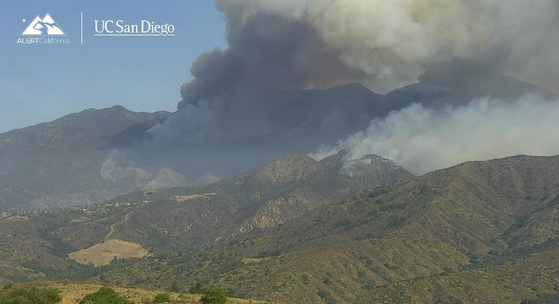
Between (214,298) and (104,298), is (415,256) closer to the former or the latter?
(214,298)

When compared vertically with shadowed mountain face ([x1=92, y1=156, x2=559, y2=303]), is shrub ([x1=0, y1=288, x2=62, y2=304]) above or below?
above

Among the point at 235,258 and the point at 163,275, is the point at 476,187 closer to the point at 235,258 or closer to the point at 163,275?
→ the point at 235,258

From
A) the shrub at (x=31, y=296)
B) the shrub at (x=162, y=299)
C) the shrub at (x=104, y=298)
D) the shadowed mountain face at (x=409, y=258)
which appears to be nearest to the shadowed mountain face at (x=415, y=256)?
the shadowed mountain face at (x=409, y=258)

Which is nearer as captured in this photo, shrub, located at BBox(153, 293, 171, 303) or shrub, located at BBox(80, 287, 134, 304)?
shrub, located at BBox(80, 287, 134, 304)

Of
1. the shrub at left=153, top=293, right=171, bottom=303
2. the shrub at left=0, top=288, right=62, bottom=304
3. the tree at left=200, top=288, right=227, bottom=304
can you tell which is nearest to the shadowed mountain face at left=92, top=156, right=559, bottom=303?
the tree at left=200, top=288, right=227, bottom=304

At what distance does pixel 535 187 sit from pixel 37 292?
186678 millimetres

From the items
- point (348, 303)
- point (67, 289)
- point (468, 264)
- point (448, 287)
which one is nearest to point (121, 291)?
point (67, 289)

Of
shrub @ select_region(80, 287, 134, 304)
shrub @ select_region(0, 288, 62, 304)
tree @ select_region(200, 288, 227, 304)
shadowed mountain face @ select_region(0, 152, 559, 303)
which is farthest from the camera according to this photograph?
shadowed mountain face @ select_region(0, 152, 559, 303)

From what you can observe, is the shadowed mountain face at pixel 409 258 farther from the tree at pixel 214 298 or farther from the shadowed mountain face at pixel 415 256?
the tree at pixel 214 298

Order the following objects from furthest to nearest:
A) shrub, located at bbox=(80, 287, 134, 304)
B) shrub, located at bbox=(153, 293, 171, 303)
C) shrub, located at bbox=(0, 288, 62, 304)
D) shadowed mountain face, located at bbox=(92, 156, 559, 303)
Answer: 1. shadowed mountain face, located at bbox=(92, 156, 559, 303)
2. shrub, located at bbox=(153, 293, 171, 303)
3. shrub, located at bbox=(80, 287, 134, 304)
4. shrub, located at bbox=(0, 288, 62, 304)

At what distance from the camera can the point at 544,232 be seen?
15350cm

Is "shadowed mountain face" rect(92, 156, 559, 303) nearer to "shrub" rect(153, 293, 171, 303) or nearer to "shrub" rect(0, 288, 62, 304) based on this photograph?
"shrub" rect(153, 293, 171, 303)

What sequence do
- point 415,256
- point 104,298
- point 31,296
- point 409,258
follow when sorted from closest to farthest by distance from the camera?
1. point 104,298
2. point 31,296
3. point 409,258
4. point 415,256

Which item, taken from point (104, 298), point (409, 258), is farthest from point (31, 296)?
point (409, 258)
